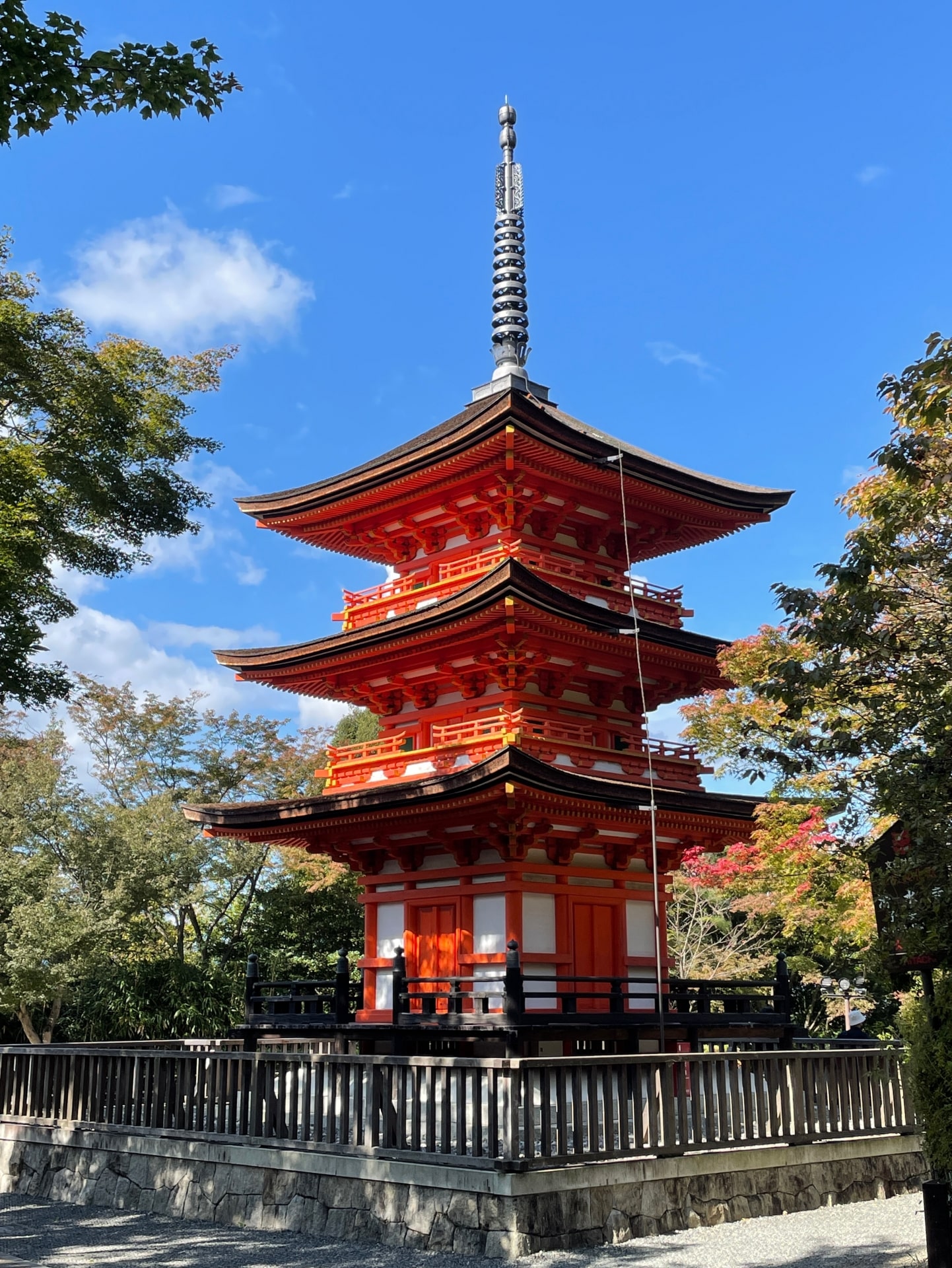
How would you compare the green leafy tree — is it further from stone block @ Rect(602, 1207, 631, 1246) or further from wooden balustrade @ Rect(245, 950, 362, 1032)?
stone block @ Rect(602, 1207, 631, 1246)

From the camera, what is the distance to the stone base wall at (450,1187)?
10.5 metres

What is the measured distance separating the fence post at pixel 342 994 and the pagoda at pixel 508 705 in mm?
818

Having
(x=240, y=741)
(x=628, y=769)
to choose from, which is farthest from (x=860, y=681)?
(x=240, y=741)

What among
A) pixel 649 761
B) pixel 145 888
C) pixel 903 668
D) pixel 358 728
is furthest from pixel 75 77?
pixel 358 728

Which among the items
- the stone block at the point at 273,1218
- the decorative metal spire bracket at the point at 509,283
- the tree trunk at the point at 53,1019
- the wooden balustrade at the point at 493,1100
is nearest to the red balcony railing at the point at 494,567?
the decorative metal spire bracket at the point at 509,283

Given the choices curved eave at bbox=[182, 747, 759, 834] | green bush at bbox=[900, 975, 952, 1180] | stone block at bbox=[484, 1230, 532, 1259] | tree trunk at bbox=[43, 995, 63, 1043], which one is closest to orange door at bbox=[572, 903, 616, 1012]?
curved eave at bbox=[182, 747, 759, 834]

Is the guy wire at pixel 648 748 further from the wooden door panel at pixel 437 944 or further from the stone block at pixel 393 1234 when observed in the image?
the stone block at pixel 393 1234

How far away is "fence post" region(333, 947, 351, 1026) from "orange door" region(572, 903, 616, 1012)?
369cm

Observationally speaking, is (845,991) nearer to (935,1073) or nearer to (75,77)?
(935,1073)

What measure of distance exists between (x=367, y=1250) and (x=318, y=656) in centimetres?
1127

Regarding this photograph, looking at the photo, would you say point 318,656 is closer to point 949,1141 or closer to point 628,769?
point 628,769

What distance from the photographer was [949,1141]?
8.80 meters

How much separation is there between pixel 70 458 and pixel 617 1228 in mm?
14427

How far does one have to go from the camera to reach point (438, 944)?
18797mm
